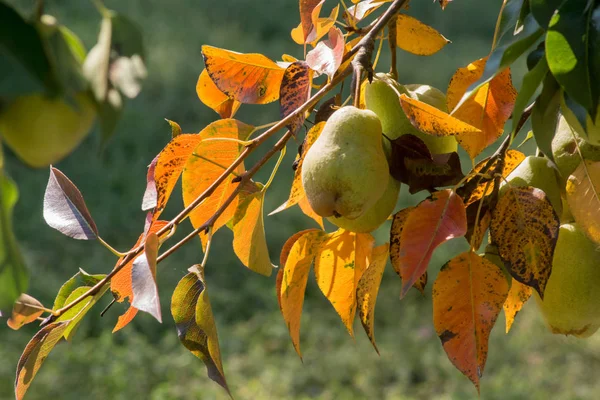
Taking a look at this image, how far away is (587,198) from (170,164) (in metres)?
0.29

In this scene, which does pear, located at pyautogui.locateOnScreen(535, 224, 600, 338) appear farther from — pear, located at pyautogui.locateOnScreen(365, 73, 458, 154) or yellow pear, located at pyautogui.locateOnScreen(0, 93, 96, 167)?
yellow pear, located at pyautogui.locateOnScreen(0, 93, 96, 167)

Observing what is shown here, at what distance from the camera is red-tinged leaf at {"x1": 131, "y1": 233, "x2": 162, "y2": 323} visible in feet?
1.33

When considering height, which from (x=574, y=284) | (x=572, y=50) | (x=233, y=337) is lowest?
(x=233, y=337)

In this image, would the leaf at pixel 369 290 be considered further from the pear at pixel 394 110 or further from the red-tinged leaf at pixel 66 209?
the red-tinged leaf at pixel 66 209

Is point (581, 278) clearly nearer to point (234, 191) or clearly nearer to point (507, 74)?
point (507, 74)

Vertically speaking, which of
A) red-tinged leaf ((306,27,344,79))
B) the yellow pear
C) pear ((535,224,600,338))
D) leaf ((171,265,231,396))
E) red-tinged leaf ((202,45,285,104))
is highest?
the yellow pear

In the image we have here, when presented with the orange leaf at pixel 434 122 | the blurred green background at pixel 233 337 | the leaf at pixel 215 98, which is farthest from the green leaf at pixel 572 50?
the blurred green background at pixel 233 337

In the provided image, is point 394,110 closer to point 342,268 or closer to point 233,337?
point 342,268

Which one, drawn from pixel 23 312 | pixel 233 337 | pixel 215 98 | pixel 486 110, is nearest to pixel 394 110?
pixel 486 110

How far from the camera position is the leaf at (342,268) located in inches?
23.4

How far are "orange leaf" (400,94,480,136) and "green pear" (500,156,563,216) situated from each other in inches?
3.8

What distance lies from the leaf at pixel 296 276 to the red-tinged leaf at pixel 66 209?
5.7 inches

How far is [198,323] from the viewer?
53cm

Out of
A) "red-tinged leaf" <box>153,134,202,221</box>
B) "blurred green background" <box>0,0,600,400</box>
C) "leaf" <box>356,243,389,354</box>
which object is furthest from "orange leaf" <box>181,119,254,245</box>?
"blurred green background" <box>0,0,600,400</box>
